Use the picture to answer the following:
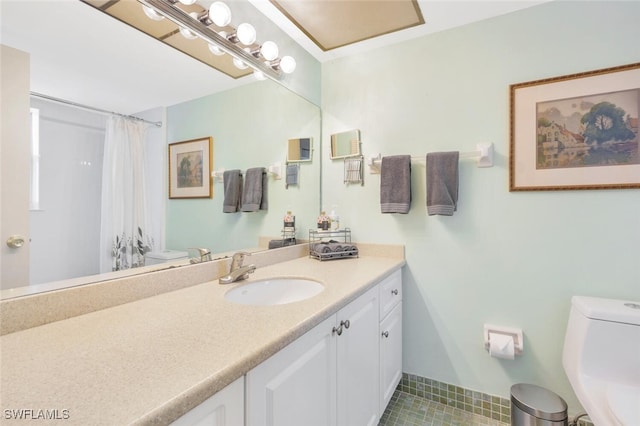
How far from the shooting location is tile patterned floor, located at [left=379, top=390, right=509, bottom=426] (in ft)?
5.15

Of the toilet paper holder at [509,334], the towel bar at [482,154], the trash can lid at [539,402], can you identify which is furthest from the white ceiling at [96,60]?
the trash can lid at [539,402]

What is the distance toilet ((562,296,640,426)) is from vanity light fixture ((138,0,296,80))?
191 cm

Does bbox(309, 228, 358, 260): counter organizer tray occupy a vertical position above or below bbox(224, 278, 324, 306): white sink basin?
above

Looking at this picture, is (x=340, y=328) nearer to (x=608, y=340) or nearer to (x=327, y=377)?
(x=327, y=377)

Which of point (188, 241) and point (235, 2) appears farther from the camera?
point (235, 2)

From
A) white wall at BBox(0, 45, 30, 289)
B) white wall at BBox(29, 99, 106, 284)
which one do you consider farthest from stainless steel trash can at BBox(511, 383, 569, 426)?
white wall at BBox(0, 45, 30, 289)

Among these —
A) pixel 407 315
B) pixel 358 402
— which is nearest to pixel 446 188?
pixel 407 315

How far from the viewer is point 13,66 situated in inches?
30.1

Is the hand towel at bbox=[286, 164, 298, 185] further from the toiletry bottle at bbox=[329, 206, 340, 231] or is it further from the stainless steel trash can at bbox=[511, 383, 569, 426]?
the stainless steel trash can at bbox=[511, 383, 569, 426]

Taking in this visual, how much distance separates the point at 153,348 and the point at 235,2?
1.55 meters

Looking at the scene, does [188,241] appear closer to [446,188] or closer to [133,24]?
[133,24]

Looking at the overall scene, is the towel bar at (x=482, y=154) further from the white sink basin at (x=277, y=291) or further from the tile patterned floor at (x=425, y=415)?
the tile patterned floor at (x=425, y=415)

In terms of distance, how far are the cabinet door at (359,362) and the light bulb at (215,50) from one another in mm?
1258

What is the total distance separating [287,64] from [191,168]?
2.85 feet
